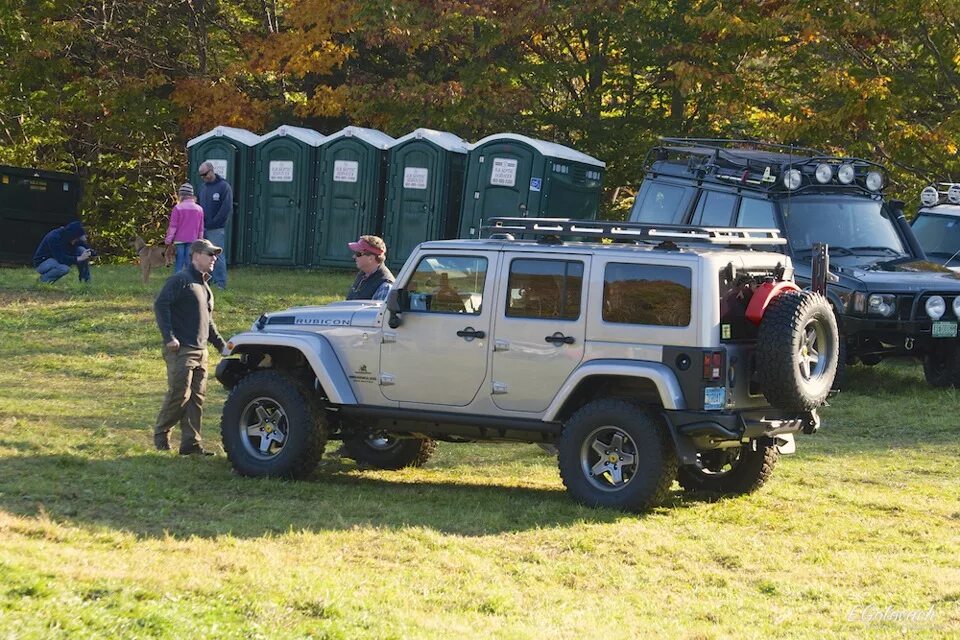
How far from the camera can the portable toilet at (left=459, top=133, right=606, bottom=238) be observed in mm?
21859

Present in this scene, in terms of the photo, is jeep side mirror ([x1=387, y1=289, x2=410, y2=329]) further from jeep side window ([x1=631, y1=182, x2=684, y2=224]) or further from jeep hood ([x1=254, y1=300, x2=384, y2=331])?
jeep side window ([x1=631, y1=182, x2=684, y2=224])

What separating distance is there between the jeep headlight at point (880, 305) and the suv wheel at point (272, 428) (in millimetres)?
6220

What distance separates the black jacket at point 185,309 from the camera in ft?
34.4

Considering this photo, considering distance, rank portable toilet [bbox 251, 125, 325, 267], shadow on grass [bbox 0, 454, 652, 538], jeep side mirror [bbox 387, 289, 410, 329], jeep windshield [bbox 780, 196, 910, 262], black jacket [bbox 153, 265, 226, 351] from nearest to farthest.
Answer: shadow on grass [bbox 0, 454, 652, 538], jeep side mirror [bbox 387, 289, 410, 329], black jacket [bbox 153, 265, 226, 351], jeep windshield [bbox 780, 196, 910, 262], portable toilet [bbox 251, 125, 325, 267]

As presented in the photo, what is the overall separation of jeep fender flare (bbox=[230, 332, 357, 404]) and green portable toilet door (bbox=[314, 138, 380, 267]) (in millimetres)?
14043

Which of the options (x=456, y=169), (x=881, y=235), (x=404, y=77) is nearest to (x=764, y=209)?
(x=881, y=235)

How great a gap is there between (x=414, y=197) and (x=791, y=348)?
15.3 metres

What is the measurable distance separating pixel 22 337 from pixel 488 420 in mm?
8776

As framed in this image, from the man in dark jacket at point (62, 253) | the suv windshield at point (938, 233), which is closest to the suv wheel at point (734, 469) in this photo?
the suv windshield at point (938, 233)

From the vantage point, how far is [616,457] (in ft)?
29.0

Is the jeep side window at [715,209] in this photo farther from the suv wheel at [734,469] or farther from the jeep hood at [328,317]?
the jeep hood at [328,317]

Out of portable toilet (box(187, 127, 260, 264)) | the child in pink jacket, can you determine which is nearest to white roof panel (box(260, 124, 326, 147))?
portable toilet (box(187, 127, 260, 264))

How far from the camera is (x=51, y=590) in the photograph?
598 centimetres

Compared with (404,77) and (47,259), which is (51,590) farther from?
(404,77)
